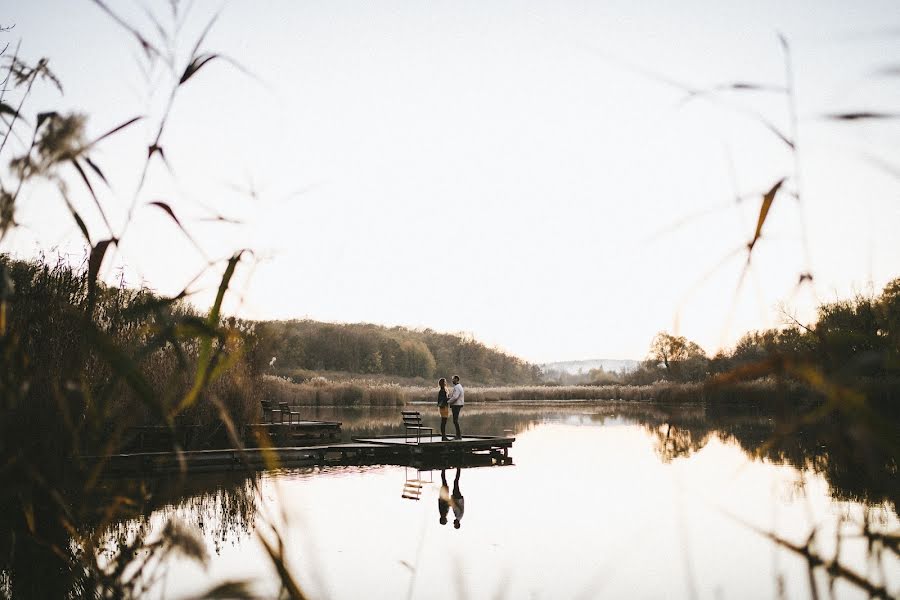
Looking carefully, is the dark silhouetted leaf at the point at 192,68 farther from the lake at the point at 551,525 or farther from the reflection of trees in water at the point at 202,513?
the reflection of trees in water at the point at 202,513

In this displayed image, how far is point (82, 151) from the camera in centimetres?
148

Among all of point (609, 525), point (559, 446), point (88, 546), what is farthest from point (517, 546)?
point (559, 446)

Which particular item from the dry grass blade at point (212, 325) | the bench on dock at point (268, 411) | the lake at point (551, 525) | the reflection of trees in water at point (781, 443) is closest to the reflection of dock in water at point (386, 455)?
the lake at point (551, 525)

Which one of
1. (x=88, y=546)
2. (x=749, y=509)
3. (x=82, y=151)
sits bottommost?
(x=749, y=509)

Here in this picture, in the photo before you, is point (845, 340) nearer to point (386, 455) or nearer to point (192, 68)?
point (192, 68)

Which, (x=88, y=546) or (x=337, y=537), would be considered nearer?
(x=88, y=546)

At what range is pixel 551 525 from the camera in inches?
348

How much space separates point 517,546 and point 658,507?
296 centimetres

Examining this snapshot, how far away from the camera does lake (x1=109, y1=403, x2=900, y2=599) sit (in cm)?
600

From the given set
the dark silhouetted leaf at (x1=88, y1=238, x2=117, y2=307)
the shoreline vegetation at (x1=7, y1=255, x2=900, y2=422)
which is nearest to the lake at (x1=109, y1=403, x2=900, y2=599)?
the shoreline vegetation at (x1=7, y1=255, x2=900, y2=422)

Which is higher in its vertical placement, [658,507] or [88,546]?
[88,546]

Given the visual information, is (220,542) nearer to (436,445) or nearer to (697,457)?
(436,445)

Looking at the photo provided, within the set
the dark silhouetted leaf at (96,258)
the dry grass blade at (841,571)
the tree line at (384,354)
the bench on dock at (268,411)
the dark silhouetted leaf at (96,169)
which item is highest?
the tree line at (384,354)

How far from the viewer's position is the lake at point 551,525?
19.7 ft
